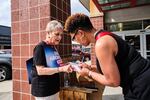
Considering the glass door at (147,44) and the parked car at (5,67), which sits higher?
the glass door at (147,44)

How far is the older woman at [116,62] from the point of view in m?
1.57

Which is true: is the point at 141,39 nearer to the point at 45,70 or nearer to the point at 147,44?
the point at 147,44

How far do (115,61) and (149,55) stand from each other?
8502 mm

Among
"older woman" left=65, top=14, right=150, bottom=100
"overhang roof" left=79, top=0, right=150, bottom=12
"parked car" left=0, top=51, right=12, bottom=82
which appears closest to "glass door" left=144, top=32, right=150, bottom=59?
"overhang roof" left=79, top=0, right=150, bottom=12

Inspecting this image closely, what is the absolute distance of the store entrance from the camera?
9.62 meters

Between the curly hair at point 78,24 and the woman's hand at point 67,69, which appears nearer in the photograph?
the curly hair at point 78,24

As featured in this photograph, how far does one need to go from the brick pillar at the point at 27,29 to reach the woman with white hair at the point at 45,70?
0.78 meters

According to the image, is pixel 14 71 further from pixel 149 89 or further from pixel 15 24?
pixel 149 89

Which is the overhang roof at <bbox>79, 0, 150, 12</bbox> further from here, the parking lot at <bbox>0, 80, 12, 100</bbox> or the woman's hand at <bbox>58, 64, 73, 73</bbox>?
the woman's hand at <bbox>58, 64, 73, 73</bbox>

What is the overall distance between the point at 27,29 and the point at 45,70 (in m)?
1.29

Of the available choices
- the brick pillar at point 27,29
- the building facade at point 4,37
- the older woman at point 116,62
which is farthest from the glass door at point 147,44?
the building facade at point 4,37

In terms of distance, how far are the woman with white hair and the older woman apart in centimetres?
77

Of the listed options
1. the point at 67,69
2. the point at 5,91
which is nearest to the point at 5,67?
the point at 5,91

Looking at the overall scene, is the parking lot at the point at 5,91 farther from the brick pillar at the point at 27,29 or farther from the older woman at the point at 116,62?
the older woman at the point at 116,62
